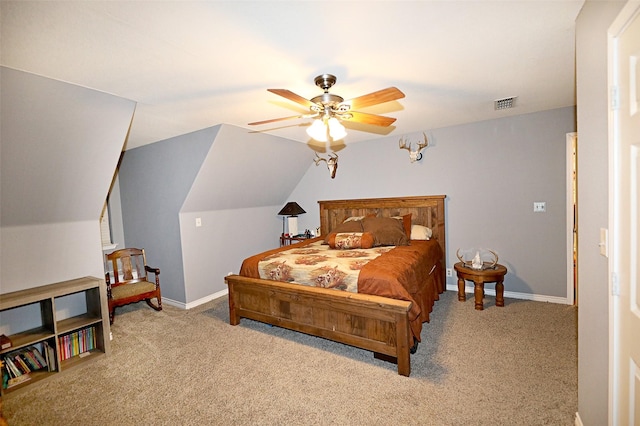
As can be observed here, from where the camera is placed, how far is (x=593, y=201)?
137cm

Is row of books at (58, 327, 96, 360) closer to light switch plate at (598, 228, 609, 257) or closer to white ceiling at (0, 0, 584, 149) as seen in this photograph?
white ceiling at (0, 0, 584, 149)

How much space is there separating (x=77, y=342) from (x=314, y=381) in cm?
221

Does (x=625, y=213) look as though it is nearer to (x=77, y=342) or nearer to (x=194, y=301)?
(x=77, y=342)

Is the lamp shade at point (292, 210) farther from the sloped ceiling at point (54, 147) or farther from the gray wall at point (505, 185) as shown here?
the sloped ceiling at point (54, 147)

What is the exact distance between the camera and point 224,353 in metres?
2.65

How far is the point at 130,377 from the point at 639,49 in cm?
353

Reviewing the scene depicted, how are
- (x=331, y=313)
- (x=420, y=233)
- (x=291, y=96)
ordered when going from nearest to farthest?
(x=291, y=96) → (x=331, y=313) → (x=420, y=233)

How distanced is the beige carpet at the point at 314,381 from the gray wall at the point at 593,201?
0.54m

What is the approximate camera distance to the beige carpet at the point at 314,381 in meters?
1.85

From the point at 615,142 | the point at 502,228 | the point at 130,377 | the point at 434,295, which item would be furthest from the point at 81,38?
the point at 502,228

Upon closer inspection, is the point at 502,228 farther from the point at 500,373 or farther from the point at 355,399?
the point at 355,399

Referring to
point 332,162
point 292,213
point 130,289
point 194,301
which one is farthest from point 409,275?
point 130,289

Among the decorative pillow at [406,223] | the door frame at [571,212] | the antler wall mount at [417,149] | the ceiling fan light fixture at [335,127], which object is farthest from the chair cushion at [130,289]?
the door frame at [571,212]

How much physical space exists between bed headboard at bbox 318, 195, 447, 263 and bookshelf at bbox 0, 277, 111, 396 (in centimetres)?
326
